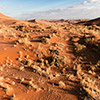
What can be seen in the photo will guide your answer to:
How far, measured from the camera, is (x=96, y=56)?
1037 centimetres

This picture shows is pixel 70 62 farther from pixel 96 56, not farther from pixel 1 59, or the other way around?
pixel 1 59

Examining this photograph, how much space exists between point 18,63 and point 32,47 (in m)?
2.78

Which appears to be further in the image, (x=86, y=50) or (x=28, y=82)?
(x=86, y=50)

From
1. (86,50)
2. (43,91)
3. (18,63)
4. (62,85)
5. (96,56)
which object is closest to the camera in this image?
(43,91)

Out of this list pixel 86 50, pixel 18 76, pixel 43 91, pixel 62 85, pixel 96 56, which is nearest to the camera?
pixel 43 91

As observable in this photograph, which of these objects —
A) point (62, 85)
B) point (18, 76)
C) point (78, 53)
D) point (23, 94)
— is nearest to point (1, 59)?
point (18, 76)

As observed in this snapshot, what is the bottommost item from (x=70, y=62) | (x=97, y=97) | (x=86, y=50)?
(x=97, y=97)

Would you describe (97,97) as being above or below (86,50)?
below

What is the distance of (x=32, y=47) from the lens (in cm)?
1143

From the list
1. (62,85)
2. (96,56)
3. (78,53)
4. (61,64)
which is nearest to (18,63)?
(61,64)

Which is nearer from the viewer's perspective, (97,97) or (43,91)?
(97,97)

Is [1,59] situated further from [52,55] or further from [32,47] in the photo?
[52,55]

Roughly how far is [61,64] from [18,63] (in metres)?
3.85

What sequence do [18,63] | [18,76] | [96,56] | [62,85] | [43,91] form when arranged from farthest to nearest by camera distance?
[96,56]
[18,63]
[18,76]
[62,85]
[43,91]
